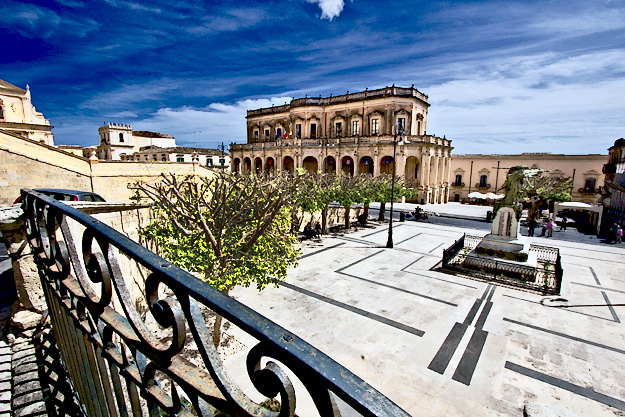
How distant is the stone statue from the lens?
1368 centimetres

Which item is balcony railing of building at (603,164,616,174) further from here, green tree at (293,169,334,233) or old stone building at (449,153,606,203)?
green tree at (293,169,334,233)

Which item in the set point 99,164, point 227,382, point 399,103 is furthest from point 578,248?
point 99,164

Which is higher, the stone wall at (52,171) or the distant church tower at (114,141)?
the distant church tower at (114,141)

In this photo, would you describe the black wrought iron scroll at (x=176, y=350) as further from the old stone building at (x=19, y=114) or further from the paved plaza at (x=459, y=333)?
the old stone building at (x=19, y=114)

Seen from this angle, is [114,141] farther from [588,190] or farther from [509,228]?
[588,190]

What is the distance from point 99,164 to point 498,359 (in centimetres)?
2261

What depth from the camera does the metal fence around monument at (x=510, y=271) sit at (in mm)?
11376

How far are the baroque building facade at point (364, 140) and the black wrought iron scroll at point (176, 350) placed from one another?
32654 millimetres

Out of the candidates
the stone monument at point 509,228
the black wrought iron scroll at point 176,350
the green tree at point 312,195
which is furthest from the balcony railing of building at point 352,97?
the black wrought iron scroll at point 176,350

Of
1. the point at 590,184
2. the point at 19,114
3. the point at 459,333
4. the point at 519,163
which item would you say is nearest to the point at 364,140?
the point at 519,163

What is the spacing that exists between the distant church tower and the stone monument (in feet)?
187

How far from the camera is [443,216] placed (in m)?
29.3

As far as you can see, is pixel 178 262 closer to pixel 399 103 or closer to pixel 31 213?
pixel 31 213

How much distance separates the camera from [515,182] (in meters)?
13.9
